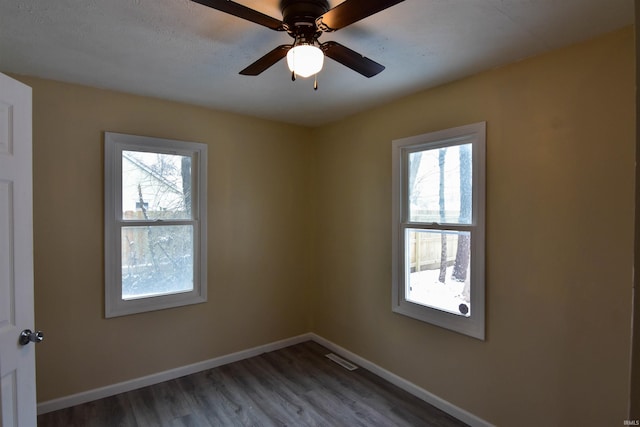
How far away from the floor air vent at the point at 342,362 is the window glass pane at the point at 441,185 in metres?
1.55

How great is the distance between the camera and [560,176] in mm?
1951

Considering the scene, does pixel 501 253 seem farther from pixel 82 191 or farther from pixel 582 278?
pixel 82 191

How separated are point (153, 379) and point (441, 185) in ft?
9.62

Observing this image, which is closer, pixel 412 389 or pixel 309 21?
pixel 309 21

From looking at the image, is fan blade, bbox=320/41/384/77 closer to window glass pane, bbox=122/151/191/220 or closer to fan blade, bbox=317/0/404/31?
fan blade, bbox=317/0/404/31

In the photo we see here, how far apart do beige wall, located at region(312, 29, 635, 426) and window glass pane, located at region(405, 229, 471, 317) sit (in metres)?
0.20

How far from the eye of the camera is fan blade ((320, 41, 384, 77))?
163cm

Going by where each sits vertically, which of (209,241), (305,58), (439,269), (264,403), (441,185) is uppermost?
(305,58)

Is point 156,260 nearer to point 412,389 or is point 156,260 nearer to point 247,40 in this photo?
→ point 247,40

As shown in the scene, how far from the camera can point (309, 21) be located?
152cm

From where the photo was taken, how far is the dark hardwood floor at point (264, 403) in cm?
244

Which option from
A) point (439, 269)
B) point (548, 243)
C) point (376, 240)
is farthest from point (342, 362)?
point (548, 243)

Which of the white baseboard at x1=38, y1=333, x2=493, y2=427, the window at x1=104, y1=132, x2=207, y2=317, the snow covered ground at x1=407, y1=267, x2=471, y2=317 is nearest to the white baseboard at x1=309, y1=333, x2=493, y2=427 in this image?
the white baseboard at x1=38, y1=333, x2=493, y2=427

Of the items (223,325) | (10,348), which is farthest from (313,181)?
(10,348)
